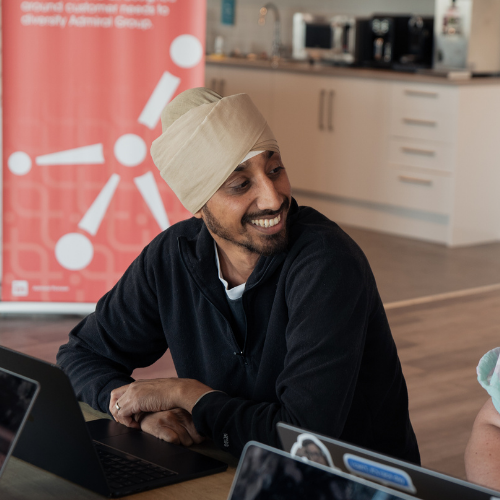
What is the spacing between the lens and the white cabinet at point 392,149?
5629 millimetres

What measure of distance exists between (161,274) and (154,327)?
0.11 meters

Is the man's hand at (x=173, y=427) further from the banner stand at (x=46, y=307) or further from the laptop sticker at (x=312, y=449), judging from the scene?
the banner stand at (x=46, y=307)

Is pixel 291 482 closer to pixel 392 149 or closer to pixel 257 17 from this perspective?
pixel 392 149

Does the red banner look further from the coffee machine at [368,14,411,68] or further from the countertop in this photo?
the coffee machine at [368,14,411,68]

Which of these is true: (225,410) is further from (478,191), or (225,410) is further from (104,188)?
(478,191)

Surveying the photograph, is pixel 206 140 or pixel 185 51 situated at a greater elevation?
pixel 185 51

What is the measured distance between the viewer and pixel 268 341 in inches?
57.2

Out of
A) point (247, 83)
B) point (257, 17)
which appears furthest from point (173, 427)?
point (257, 17)

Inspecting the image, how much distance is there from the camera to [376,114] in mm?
5992

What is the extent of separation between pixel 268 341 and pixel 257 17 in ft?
23.1

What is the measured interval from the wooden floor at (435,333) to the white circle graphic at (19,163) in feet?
2.30

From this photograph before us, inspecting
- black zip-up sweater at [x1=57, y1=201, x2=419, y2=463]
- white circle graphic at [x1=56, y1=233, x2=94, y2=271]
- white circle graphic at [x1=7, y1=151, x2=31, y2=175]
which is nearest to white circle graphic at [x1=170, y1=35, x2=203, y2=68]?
white circle graphic at [x1=7, y1=151, x2=31, y2=175]

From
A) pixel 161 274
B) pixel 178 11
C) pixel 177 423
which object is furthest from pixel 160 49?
pixel 177 423

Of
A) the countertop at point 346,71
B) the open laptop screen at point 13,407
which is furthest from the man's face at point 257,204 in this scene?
the countertop at point 346,71
